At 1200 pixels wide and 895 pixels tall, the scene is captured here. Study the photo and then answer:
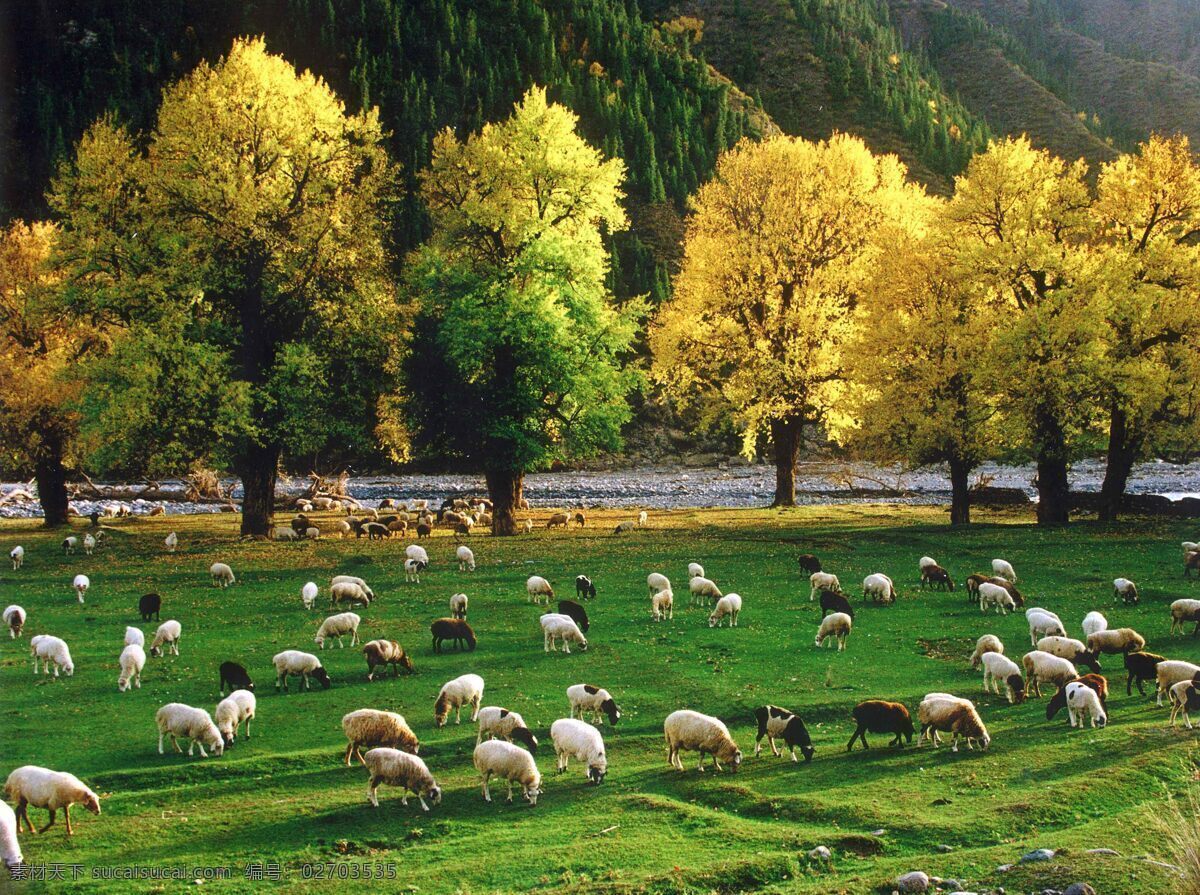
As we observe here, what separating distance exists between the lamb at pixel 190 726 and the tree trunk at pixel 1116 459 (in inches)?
1637

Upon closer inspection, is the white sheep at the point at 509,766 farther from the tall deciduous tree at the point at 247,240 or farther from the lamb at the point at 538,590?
the tall deciduous tree at the point at 247,240

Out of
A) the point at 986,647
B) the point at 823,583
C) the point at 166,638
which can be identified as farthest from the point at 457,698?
the point at 823,583

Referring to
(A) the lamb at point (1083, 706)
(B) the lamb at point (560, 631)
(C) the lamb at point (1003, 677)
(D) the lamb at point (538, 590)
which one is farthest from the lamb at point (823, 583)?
(A) the lamb at point (1083, 706)

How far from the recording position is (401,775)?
1592cm

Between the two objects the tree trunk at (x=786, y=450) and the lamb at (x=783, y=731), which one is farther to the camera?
the tree trunk at (x=786, y=450)

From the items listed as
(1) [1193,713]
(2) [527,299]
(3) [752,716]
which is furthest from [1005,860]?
(2) [527,299]

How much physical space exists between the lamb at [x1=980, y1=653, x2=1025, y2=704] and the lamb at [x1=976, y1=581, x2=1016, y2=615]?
318 inches

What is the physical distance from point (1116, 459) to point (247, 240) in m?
40.8

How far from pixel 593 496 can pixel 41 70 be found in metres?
162

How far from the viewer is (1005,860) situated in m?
13.4

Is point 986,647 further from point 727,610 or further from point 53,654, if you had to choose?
point 53,654

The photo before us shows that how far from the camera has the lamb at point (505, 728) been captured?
18469mm

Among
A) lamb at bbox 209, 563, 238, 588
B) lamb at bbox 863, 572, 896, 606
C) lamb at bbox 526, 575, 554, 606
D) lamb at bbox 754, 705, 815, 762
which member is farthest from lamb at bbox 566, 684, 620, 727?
lamb at bbox 209, 563, 238, 588

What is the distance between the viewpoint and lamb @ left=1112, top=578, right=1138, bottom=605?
101 ft
